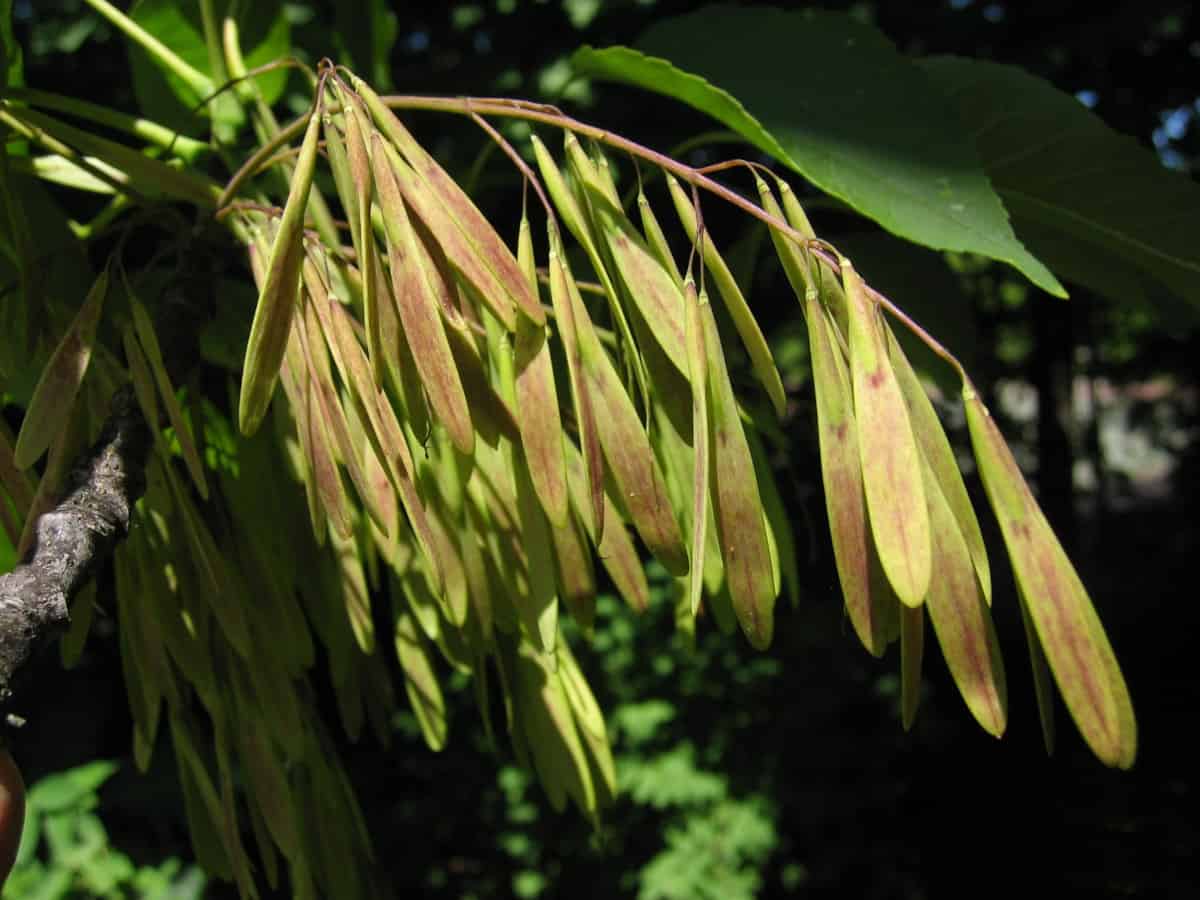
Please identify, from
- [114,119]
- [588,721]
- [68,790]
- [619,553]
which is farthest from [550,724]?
[68,790]

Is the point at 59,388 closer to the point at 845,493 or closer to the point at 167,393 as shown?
the point at 167,393

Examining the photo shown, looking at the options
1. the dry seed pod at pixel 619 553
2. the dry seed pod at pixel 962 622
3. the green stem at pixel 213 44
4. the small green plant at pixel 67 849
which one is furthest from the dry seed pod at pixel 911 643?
the small green plant at pixel 67 849

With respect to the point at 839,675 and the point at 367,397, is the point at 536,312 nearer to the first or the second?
the point at 367,397

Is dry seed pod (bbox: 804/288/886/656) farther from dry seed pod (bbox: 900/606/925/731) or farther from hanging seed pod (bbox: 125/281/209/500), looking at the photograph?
hanging seed pod (bbox: 125/281/209/500)

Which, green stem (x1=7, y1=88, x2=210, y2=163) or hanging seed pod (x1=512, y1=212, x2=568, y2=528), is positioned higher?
green stem (x1=7, y1=88, x2=210, y2=163)

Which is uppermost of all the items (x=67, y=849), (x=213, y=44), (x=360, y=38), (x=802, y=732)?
(x=360, y=38)

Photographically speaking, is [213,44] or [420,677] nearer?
[420,677]

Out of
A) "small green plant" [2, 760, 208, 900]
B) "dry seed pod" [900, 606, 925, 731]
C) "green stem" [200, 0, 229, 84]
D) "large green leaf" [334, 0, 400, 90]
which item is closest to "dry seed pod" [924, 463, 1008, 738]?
"dry seed pod" [900, 606, 925, 731]
